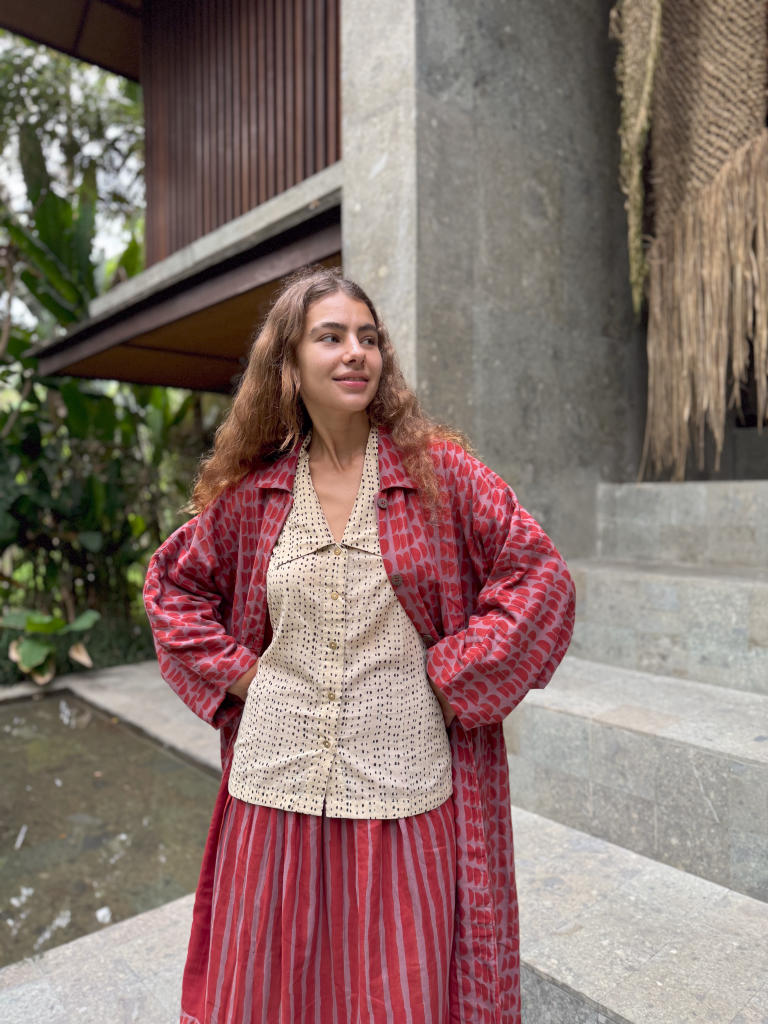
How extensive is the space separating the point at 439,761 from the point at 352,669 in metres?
0.25

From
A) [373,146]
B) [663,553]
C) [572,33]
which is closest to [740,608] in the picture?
[663,553]

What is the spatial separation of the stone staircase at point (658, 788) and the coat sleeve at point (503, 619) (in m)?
0.83

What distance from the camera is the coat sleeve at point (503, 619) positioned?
1325mm

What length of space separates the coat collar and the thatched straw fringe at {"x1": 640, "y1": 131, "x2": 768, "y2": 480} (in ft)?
7.38

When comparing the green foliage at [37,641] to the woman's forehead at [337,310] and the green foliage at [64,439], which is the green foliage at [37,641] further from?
the woman's forehead at [337,310]

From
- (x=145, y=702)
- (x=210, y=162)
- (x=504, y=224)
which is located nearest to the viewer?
(x=504, y=224)

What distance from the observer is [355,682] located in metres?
1.38

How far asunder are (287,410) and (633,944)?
152cm

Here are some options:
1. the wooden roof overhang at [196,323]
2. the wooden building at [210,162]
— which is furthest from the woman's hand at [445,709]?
the wooden building at [210,162]

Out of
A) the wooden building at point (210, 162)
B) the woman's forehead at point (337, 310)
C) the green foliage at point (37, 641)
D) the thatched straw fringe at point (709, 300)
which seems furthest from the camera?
the green foliage at point (37, 641)

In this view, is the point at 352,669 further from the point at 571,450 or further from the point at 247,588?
the point at 571,450

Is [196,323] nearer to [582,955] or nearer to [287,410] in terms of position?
[287,410]

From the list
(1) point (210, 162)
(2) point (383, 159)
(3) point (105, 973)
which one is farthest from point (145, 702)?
(2) point (383, 159)

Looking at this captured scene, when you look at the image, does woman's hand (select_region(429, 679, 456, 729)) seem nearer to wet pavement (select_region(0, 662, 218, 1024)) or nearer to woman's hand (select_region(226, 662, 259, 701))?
woman's hand (select_region(226, 662, 259, 701))
